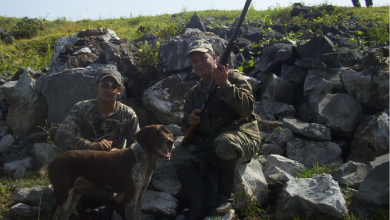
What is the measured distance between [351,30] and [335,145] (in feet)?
20.9

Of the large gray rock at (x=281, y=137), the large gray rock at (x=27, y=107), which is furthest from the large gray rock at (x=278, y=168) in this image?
the large gray rock at (x=27, y=107)

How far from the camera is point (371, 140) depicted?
4.89 metres

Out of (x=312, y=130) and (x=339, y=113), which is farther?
(x=339, y=113)

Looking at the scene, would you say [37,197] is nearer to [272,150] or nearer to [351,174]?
[272,150]

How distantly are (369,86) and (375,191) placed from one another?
2.70 metres

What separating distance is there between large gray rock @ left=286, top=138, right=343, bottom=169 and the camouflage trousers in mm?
1292

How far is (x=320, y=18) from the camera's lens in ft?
35.9

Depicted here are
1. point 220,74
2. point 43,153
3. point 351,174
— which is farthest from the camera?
point 43,153

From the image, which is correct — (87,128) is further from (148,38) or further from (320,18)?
(320,18)

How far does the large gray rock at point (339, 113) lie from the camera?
549 cm

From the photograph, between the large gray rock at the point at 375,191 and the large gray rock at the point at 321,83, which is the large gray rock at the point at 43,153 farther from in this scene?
the large gray rock at the point at 321,83

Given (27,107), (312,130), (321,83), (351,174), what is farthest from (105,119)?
(321,83)

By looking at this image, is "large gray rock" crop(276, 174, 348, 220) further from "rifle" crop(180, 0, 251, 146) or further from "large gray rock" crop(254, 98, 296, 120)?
"large gray rock" crop(254, 98, 296, 120)

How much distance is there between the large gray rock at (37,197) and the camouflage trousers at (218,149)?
1806mm
